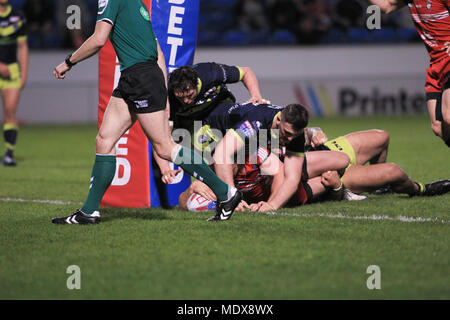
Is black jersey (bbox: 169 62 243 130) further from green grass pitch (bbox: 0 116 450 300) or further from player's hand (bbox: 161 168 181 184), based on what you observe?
green grass pitch (bbox: 0 116 450 300)

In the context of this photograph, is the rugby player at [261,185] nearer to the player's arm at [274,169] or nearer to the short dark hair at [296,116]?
the player's arm at [274,169]

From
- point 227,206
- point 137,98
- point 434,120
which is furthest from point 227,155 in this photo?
point 434,120

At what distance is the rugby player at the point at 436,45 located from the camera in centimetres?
561

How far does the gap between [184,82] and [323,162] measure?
154 centimetres

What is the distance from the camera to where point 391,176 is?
20.0 feet

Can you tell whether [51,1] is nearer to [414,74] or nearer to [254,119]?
[414,74]

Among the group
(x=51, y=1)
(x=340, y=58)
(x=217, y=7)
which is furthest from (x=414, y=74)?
(x=51, y=1)

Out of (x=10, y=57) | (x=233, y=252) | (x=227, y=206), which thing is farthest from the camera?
(x=10, y=57)

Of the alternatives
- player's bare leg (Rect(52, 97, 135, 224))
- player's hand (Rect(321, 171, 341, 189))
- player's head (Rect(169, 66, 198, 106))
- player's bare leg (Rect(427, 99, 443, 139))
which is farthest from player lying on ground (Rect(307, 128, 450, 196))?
player's bare leg (Rect(52, 97, 135, 224))

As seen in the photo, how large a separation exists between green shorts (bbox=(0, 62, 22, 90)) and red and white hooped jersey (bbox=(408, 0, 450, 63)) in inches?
265

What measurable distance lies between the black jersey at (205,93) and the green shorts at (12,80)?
5.38 m

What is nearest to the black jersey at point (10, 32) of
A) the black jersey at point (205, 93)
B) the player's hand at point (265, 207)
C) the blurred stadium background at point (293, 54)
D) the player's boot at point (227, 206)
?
the black jersey at point (205, 93)

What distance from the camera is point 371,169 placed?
618 centimetres

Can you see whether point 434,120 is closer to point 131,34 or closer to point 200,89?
point 200,89
